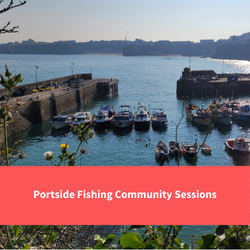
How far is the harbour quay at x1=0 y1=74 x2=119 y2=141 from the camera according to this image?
4513 cm

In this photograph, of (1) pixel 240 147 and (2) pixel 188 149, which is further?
(2) pixel 188 149

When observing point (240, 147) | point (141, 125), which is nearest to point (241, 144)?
point (240, 147)

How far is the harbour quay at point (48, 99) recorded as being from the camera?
45.1m

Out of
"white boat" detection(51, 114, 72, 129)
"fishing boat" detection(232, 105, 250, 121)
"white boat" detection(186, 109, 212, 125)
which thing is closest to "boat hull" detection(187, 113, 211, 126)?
"white boat" detection(186, 109, 212, 125)

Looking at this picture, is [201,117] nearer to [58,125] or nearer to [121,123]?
[121,123]

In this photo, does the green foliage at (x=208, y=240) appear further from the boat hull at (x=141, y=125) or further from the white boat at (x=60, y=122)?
the white boat at (x=60, y=122)

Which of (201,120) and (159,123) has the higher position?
(159,123)

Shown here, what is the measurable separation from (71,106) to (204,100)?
118 ft

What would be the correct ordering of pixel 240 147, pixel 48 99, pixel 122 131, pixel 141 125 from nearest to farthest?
pixel 240 147 → pixel 122 131 → pixel 141 125 → pixel 48 99

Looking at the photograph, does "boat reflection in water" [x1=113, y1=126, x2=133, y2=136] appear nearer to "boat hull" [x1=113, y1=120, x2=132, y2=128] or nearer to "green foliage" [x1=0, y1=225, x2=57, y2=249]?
"boat hull" [x1=113, y1=120, x2=132, y2=128]

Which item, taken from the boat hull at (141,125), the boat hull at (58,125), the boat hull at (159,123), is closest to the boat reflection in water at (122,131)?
the boat hull at (141,125)

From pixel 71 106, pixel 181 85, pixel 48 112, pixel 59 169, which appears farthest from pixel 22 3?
pixel 181 85

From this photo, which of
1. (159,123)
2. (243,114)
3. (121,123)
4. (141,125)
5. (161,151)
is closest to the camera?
(161,151)

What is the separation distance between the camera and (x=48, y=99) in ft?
171
